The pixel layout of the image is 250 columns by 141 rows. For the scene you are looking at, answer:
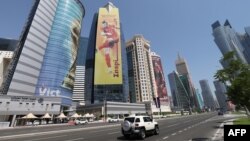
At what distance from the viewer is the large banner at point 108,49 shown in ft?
503

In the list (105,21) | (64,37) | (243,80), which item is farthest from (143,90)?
(243,80)

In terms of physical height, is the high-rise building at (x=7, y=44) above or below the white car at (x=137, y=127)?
above

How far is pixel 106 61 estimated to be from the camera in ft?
512

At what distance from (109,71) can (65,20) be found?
52.4 metres

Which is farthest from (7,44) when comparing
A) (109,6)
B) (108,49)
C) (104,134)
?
(104,134)

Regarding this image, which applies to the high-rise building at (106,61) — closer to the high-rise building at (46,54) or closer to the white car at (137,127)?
the high-rise building at (46,54)

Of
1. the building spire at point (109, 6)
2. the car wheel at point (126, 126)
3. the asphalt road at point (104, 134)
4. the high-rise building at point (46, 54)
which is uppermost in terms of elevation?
the building spire at point (109, 6)

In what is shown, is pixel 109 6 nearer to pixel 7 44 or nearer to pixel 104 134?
pixel 7 44

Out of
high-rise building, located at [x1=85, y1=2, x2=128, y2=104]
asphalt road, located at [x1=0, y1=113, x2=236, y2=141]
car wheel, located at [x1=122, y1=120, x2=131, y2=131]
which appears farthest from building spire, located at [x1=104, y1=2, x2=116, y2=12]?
car wheel, located at [x1=122, y1=120, x2=131, y2=131]

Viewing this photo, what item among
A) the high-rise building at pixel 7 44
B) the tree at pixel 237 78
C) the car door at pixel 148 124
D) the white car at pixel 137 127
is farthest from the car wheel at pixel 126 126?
the high-rise building at pixel 7 44

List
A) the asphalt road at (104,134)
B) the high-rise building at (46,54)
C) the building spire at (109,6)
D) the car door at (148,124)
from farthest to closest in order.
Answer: the building spire at (109,6) → the high-rise building at (46,54) → the car door at (148,124) → the asphalt road at (104,134)

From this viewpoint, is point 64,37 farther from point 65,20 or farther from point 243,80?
point 243,80

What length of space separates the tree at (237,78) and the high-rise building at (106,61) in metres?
130

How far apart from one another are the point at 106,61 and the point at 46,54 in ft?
185
